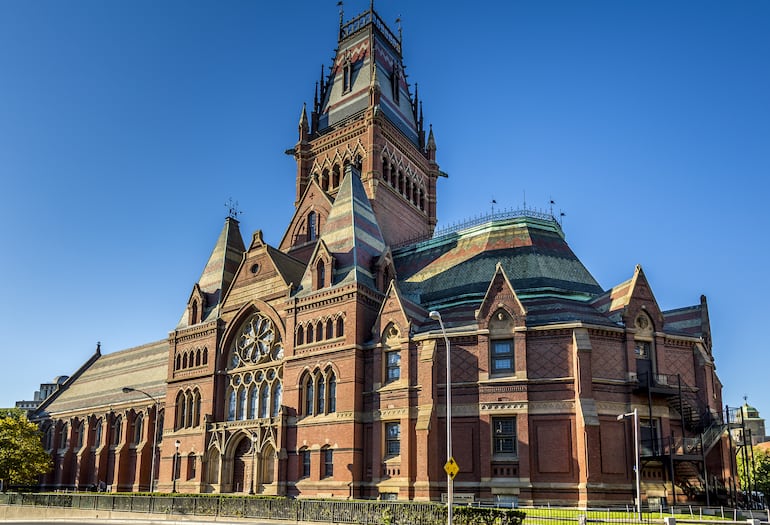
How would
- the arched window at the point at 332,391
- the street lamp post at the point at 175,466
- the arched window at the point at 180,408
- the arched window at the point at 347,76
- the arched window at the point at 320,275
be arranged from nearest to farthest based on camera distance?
the arched window at the point at 332,391
the arched window at the point at 320,275
the street lamp post at the point at 175,466
the arched window at the point at 180,408
the arched window at the point at 347,76

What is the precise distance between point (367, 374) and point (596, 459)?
1505 centimetres

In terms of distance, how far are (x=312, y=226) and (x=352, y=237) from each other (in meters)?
12.3

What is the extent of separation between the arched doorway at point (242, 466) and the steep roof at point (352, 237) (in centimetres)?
1205

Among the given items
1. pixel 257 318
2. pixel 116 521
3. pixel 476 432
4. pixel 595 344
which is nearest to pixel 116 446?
pixel 257 318

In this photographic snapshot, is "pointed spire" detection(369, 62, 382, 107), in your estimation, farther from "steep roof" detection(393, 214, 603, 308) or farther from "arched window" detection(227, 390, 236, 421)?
"arched window" detection(227, 390, 236, 421)

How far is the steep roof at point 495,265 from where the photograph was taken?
48312 millimetres

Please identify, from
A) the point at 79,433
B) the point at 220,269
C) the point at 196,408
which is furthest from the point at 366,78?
the point at 79,433

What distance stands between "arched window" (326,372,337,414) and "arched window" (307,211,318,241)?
17330 mm

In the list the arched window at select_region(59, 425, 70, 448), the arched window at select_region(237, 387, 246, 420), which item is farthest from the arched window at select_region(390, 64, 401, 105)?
the arched window at select_region(59, 425, 70, 448)

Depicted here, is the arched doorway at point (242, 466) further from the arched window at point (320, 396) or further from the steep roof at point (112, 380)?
the steep roof at point (112, 380)

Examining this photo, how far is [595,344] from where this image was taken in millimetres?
42500

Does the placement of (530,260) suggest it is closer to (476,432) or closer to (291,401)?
(476,432)

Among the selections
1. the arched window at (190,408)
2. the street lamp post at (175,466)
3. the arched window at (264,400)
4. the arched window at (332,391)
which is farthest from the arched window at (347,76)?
the street lamp post at (175,466)

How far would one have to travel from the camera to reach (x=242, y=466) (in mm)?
51375
